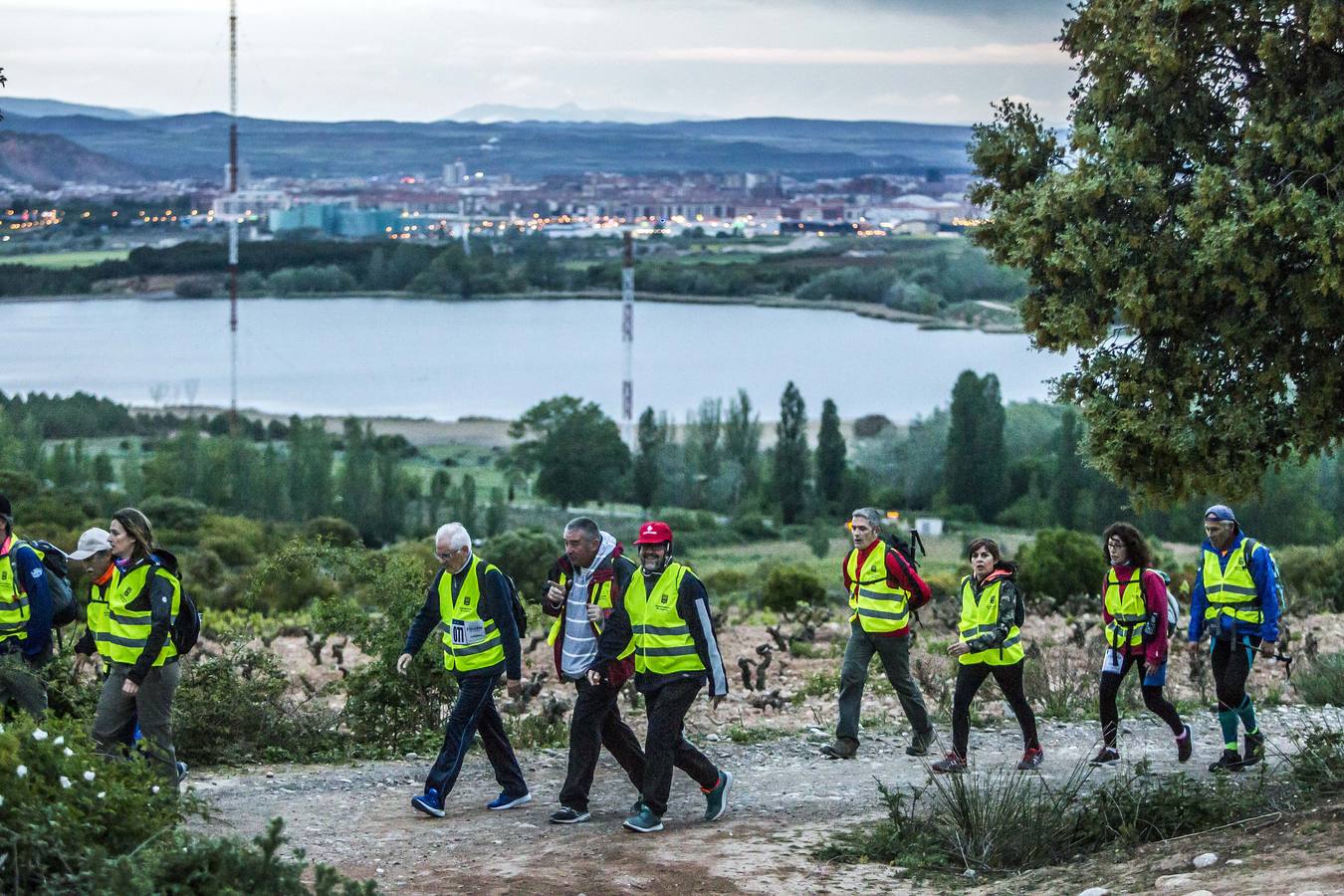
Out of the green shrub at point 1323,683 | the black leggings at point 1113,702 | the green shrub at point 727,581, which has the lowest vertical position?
the green shrub at point 727,581

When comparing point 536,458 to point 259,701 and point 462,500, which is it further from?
point 259,701

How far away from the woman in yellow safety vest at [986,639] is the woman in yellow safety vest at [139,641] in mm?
4654

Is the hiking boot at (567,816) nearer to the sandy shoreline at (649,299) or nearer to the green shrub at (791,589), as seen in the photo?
the green shrub at (791,589)

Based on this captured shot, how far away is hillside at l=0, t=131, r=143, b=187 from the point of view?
147m

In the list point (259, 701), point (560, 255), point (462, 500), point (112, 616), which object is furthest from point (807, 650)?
point (560, 255)

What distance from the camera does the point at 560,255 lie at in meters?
188

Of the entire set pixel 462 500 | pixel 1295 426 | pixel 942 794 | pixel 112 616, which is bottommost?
pixel 462 500

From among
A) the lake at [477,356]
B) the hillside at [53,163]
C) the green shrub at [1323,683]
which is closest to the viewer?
the green shrub at [1323,683]

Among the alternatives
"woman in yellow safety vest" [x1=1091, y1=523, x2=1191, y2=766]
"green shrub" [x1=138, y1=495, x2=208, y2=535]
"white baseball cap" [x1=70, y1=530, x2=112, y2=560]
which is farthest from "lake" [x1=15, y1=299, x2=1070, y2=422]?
"white baseball cap" [x1=70, y1=530, x2=112, y2=560]

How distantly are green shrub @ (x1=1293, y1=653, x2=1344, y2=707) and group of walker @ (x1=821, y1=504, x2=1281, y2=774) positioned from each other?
304cm

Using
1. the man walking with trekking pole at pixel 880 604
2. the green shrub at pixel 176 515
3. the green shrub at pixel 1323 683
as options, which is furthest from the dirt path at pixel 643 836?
the green shrub at pixel 176 515

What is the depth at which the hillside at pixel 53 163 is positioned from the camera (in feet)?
483

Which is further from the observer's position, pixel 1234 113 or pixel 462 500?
pixel 462 500

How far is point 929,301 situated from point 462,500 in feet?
317
